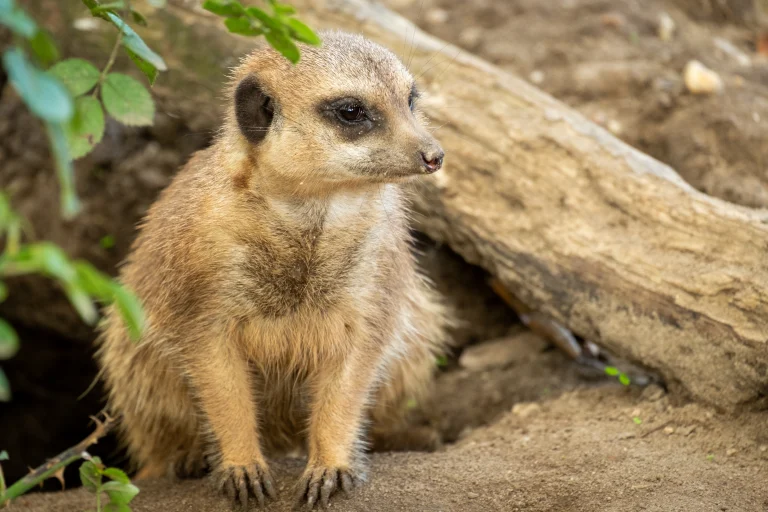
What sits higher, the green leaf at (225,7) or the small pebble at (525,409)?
the green leaf at (225,7)

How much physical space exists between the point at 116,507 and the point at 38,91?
48.5 inches

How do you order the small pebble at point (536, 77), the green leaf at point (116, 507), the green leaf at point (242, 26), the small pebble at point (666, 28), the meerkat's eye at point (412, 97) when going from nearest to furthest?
the green leaf at point (242, 26)
the green leaf at point (116, 507)
the meerkat's eye at point (412, 97)
the small pebble at point (536, 77)
the small pebble at point (666, 28)

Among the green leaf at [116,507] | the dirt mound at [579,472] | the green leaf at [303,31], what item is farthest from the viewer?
the dirt mound at [579,472]

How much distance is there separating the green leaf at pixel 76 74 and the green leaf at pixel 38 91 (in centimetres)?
63

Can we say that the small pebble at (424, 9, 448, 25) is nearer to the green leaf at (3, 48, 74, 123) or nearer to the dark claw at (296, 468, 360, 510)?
the dark claw at (296, 468, 360, 510)

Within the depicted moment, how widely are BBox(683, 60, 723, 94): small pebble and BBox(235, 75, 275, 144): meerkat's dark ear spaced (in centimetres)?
261

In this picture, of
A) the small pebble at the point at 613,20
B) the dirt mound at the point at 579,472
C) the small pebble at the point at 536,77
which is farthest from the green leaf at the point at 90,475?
the small pebble at the point at 613,20

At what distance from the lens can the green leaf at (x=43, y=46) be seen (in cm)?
136

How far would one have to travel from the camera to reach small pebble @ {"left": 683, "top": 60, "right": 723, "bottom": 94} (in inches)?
162

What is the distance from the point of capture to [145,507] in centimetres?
264

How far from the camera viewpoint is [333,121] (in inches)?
94.7

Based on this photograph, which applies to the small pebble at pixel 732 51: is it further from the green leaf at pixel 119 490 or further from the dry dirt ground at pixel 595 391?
the green leaf at pixel 119 490

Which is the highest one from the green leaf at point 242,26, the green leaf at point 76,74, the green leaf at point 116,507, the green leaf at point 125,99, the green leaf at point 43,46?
the green leaf at point 242,26

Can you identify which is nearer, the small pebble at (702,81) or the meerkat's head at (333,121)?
the meerkat's head at (333,121)
